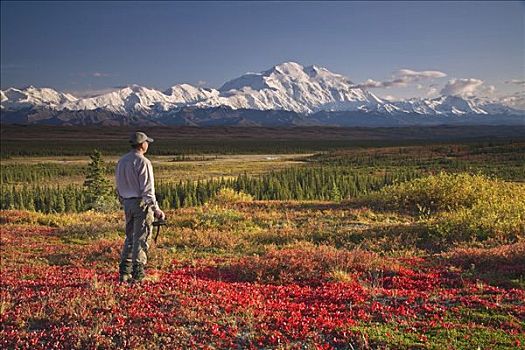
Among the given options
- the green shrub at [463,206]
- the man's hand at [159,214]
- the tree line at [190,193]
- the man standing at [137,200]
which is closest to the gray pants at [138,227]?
the man standing at [137,200]

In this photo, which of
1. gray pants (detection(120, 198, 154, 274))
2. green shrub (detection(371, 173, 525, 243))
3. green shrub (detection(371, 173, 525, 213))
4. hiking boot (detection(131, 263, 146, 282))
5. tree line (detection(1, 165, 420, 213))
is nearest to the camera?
gray pants (detection(120, 198, 154, 274))

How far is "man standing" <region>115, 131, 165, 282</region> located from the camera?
10242 millimetres

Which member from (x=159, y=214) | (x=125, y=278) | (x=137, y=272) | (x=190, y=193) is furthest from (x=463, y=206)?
(x=190, y=193)

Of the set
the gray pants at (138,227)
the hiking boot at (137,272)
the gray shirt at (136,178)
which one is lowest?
the hiking boot at (137,272)

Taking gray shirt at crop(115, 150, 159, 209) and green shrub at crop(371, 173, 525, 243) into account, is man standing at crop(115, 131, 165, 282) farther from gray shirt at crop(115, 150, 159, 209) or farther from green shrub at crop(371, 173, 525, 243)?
green shrub at crop(371, 173, 525, 243)

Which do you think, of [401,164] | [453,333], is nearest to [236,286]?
[453,333]

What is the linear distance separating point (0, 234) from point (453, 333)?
2027cm

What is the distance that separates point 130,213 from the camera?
34.3 ft

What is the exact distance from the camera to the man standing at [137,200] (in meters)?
10.2

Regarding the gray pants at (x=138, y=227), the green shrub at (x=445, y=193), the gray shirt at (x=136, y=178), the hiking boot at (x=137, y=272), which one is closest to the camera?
the gray shirt at (x=136, y=178)

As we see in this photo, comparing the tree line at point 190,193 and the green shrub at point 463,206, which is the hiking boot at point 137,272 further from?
the tree line at point 190,193

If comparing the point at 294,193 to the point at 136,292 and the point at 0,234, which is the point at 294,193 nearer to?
the point at 0,234

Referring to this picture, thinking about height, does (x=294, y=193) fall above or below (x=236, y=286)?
below

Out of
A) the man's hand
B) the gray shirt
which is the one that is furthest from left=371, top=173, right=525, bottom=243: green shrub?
the gray shirt
